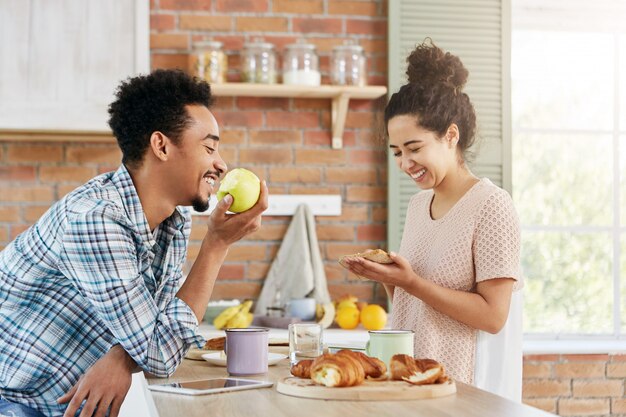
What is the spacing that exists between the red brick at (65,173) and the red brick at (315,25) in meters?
1.07

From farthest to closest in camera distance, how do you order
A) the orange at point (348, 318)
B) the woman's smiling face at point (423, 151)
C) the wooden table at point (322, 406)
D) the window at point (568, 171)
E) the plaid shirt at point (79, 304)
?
the window at point (568, 171)
the orange at point (348, 318)
the woman's smiling face at point (423, 151)
the plaid shirt at point (79, 304)
the wooden table at point (322, 406)

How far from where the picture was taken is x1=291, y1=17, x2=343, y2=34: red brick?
12.3 ft

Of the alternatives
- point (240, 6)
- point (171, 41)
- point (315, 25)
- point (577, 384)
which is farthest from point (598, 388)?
point (171, 41)

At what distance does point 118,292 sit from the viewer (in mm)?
1662

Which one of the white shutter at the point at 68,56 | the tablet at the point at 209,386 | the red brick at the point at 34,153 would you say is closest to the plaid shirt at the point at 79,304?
the tablet at the point at 209,386

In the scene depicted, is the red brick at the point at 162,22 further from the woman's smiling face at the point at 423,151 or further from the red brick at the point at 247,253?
the woman's smiling face at the point at 423,151

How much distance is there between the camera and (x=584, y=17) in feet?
12.9

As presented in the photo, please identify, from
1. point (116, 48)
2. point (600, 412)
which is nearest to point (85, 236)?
point (116, 48)

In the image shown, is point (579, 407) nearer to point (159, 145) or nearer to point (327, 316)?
point (327, 316)

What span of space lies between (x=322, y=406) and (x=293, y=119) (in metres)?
2.46

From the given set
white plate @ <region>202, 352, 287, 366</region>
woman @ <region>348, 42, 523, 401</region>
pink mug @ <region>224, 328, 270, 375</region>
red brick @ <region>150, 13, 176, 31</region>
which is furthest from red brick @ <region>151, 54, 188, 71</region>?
pink mug @ <region>224, 328, 270, 375</region>

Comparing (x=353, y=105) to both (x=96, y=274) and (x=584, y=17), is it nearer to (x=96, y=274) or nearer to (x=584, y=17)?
(x=584, y=17)

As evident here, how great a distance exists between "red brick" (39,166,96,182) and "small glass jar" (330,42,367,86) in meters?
1.10

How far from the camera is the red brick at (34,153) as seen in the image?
3.60 meters
